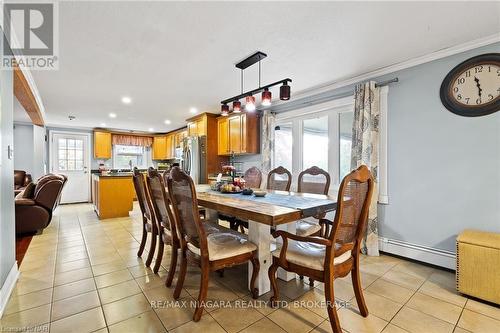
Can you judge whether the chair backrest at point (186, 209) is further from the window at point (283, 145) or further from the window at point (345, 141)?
the window at point (283, 145)

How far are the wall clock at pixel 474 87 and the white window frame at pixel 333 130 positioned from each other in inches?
24.7

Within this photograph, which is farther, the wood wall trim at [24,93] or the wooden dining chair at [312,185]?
the wood wall trim at [24,93]

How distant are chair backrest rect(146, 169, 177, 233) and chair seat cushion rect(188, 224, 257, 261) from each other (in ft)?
1.08

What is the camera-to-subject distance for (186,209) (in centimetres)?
169

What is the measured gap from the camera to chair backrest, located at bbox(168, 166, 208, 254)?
1571mm

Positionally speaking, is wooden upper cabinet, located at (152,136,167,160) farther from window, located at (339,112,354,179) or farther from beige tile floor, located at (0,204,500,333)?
window, located at (339,112,354,179)

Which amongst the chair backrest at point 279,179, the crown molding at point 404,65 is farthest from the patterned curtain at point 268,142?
the chair backrest at point 279,179

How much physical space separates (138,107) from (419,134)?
15.7ft

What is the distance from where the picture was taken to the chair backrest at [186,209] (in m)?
1.57

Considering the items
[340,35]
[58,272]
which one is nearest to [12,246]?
[58,272]

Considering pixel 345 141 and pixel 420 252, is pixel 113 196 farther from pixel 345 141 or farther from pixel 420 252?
pixel 420 252

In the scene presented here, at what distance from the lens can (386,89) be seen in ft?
9.48

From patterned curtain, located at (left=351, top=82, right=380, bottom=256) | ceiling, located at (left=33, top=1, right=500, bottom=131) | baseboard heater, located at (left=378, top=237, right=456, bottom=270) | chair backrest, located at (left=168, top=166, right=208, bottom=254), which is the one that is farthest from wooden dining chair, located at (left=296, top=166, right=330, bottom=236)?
ceiling, located at (left=33, top=1, right=500, bottom=131)

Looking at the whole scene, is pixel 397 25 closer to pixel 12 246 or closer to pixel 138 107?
pixel 12 246
